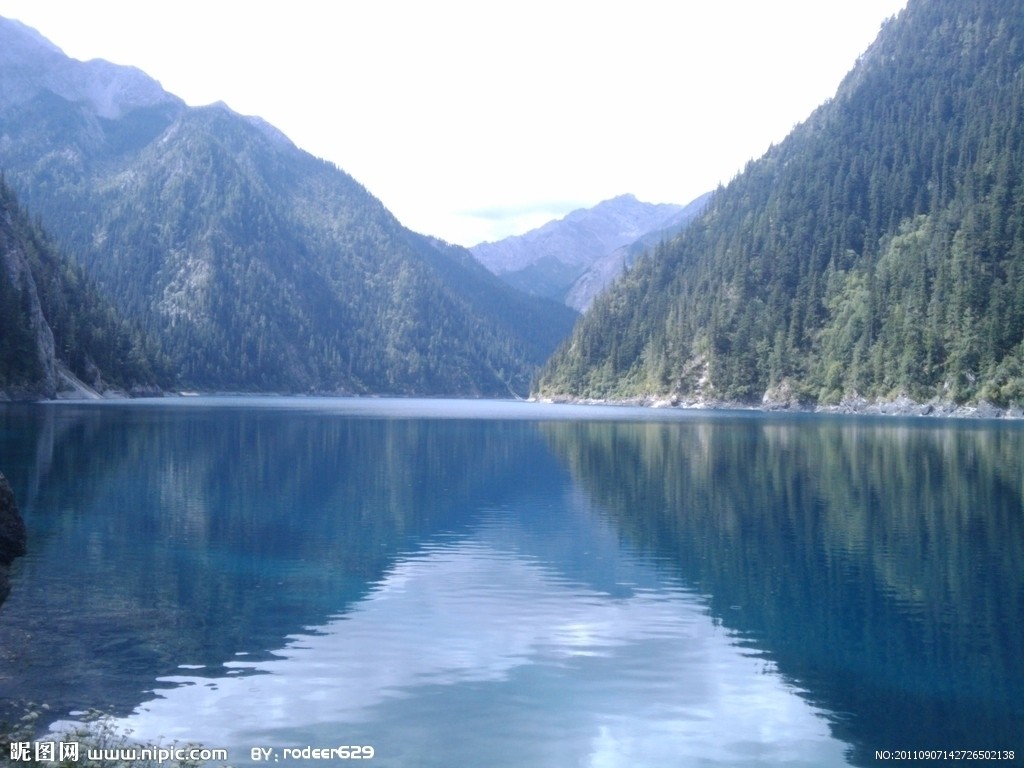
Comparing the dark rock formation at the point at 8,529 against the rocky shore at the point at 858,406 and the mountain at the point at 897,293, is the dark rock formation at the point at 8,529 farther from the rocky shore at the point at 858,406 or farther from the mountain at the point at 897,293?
the mountain at the point at 897,293

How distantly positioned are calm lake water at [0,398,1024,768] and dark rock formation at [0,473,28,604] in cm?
77

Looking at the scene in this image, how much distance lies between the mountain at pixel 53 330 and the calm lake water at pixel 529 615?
8273 centimetres

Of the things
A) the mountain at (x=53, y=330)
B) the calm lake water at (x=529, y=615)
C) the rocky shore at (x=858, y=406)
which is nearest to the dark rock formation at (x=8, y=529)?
the calm lake water at (x=529, y=615)

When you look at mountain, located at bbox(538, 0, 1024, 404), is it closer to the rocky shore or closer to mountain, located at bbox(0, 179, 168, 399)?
the rocky shore

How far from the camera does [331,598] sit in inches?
911

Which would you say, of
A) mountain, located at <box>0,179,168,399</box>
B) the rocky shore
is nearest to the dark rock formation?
mountain, located at <box>0,179,168,399</box>

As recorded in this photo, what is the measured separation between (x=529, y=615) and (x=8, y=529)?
13354 mm

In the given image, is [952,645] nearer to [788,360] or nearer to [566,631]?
[566,631]

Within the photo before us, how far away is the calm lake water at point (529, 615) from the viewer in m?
14.8

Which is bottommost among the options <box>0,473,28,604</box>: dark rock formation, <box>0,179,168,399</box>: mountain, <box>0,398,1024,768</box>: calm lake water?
<box>0,398,1024,768</box>: calm lake water

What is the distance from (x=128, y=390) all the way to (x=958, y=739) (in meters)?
175

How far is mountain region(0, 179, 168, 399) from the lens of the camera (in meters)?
119

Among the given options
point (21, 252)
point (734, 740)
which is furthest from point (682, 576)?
point (21, 252)

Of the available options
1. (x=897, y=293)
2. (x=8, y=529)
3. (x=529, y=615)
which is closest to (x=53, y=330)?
(x=897, y=293)
